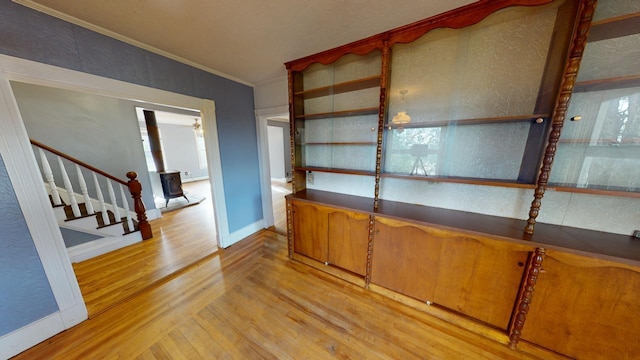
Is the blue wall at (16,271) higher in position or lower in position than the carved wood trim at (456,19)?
lower

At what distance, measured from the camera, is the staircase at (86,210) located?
2.21m

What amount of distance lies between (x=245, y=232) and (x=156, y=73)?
7.39 feet

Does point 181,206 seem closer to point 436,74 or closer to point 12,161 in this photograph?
point 12,161

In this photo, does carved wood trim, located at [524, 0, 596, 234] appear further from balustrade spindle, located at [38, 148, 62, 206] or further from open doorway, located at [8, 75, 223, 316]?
balustrade spindle, located at [38, 148, 62, 206]

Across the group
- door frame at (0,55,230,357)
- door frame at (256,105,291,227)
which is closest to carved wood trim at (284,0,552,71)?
door frame at (256,105,291,227)

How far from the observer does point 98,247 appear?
2.45m

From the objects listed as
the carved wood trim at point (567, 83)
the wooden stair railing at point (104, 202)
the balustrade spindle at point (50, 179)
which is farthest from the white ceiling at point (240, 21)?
the wooden stair railing at point (104, 202)

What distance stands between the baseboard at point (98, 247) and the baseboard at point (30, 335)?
4.24 ft

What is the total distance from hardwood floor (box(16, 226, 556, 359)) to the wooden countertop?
2.82 ft

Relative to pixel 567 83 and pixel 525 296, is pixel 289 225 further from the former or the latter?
pixel 567 83

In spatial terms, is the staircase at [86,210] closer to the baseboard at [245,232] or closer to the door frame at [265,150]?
the baseboard at [245,232]

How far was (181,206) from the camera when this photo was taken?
4.38 m

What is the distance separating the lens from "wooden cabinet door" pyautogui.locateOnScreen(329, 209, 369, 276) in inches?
70.7

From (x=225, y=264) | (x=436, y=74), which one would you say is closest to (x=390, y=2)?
(x=436, y=74)
